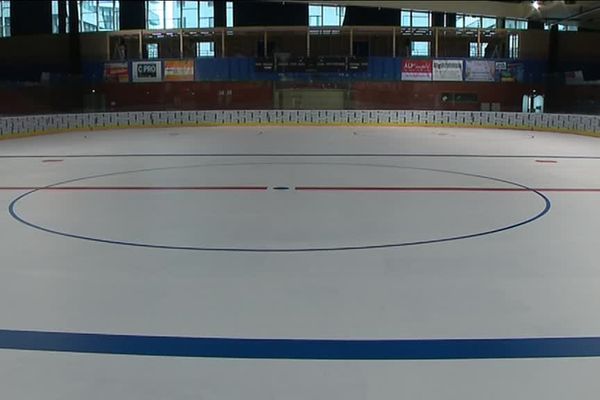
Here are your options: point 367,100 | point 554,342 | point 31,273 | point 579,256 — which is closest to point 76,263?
point 31,273

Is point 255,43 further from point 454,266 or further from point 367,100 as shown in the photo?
point 454,266

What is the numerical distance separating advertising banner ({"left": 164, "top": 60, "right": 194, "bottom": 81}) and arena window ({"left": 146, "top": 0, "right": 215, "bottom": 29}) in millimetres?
4349

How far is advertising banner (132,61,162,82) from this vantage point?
2970cm

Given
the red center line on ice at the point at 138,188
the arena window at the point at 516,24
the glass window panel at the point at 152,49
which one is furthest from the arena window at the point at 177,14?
the red center line on ice at the point at 138,188

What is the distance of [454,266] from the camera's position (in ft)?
18.2

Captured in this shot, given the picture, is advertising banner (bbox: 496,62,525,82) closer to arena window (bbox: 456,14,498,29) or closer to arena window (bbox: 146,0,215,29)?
arena window (bbox: 456,14,498,29)

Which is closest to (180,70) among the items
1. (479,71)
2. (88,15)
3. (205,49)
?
(205,49)

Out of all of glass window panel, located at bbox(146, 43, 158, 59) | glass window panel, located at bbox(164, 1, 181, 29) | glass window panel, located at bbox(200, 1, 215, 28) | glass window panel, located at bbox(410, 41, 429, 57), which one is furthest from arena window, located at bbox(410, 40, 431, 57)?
glass window panel, located at bbox(164, 1, 181, 29)

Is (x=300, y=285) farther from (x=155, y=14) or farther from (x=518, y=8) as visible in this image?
(x=155, y=14)

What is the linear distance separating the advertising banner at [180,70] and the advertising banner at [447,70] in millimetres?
10502

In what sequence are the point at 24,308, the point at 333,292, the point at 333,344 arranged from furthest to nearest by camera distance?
the point at 333,292 → the point at 24,308 → the point at 333,344

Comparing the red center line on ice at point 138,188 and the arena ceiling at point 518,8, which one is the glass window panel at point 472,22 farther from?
the red center line on ice at point 138,188

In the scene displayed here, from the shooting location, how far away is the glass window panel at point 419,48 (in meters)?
29.2

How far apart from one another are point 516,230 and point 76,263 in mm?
4332
